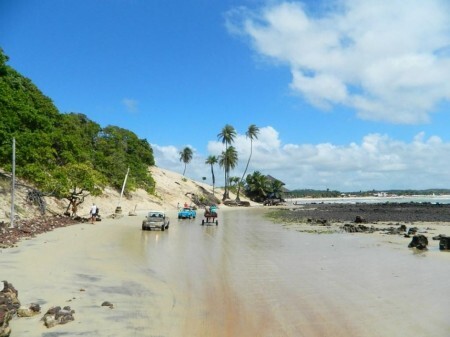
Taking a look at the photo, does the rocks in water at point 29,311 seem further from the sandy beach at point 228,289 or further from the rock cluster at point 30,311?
the sandy beach at point 228,289

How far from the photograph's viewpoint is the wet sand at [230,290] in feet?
26.6

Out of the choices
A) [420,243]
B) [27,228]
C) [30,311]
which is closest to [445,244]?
[420,243]

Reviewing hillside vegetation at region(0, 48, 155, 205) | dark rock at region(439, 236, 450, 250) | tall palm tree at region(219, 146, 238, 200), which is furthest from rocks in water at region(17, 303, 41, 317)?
tall palm tree at region(219, 146, 238, 200)

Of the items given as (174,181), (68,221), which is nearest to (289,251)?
(68,221)

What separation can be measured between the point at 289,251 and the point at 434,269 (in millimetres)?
6743

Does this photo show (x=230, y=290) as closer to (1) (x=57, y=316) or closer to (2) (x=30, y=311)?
(1) (x=57, y=316)

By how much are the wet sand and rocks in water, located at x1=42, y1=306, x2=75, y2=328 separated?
18 centimetres

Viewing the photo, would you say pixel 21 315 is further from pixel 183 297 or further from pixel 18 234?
pixel 18 234

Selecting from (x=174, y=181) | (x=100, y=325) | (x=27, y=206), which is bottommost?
(x=100, y=325)

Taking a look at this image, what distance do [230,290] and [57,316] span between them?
4.90 metres

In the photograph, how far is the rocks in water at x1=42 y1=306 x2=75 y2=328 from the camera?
757cm

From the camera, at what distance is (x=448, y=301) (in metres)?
10.4

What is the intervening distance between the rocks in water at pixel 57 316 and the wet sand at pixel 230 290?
7.1 inches

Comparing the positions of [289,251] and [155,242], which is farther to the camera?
[155,242]
